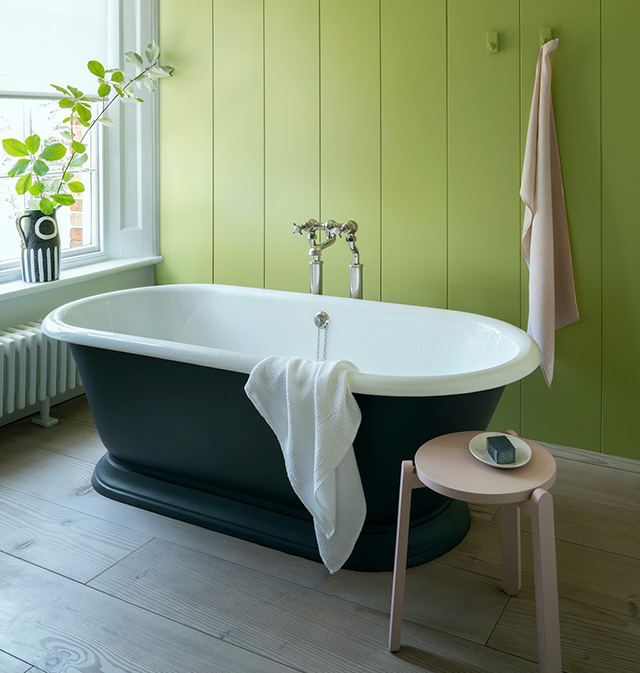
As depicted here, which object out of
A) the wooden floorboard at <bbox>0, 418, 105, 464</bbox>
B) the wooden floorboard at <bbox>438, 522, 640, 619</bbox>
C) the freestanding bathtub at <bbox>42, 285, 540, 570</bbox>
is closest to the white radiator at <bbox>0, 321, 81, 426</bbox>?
the wooden floorboard at <bbox>0, 418, 105, 464</bbox>

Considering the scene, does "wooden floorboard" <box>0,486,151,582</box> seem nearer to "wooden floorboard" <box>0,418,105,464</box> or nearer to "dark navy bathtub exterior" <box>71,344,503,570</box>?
"dark navy bathtub exterior" <box>71,344,503,570</box>

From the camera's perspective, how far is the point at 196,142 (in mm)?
3416

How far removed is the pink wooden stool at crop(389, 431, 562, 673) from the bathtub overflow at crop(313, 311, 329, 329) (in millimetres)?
1088

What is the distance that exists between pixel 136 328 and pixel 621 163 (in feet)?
6.48

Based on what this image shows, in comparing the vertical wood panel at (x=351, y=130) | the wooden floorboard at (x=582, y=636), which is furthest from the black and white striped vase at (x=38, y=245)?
the wooden floorboard at (x=582, y=636)

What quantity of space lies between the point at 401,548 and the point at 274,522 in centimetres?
61

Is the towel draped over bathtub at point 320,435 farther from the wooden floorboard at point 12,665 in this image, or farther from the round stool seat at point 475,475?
the wooden floorboard at point 12,665

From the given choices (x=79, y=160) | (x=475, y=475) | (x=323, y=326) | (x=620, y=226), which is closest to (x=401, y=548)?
(x=475, y=475)

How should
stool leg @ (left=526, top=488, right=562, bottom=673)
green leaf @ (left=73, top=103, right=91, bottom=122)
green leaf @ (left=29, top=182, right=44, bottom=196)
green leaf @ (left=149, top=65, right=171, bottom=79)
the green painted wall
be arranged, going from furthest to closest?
green leaf @ (left=149, top=65, right=171, bottom=79), green leaf @ (left=73, top=103, right=91, bottom=122), green leaf @ (left=29, top=182, right=44, bottom=196), the green painted wall, stool leg @ (left=526, top=488, right=562, bottom=673)

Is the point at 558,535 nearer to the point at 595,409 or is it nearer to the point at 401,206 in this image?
the point at 595,409

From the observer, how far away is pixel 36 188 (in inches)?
114

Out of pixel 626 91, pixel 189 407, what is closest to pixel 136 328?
pixel 189 407

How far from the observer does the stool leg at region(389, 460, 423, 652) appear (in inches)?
65.6

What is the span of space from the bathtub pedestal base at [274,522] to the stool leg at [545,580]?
0.59 meters
